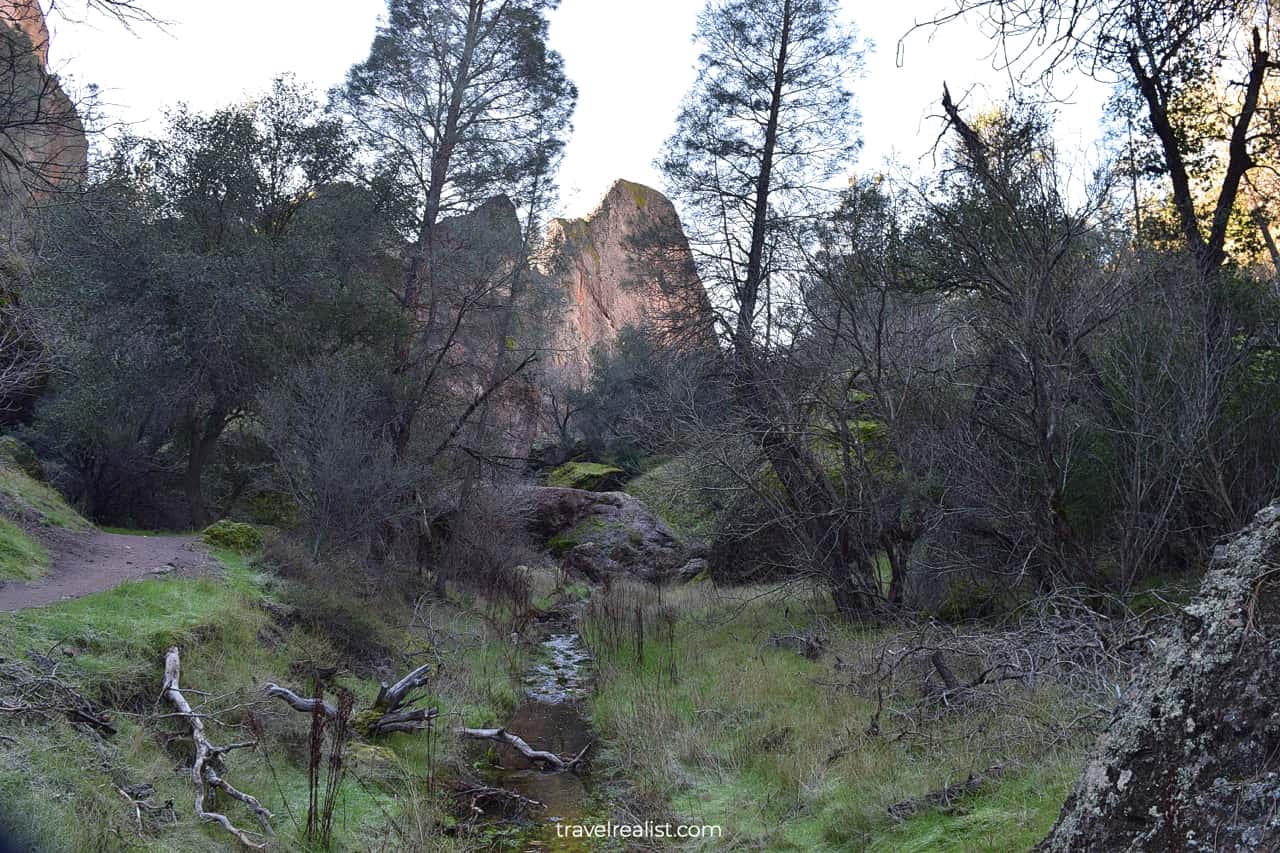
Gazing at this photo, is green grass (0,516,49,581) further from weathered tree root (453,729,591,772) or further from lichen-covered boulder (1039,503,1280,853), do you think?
lichen-covered boulder (1039,503,1280,853)

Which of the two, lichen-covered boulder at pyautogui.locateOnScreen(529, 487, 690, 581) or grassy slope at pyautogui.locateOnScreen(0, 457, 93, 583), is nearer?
grassy slope at pyautogui.locateOnScreen(0, 457, 93, 583)

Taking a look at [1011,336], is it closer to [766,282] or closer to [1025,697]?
[1025,697]

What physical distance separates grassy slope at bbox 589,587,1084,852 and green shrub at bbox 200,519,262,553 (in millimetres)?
6090

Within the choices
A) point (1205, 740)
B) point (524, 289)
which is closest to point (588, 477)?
point (524, 289)

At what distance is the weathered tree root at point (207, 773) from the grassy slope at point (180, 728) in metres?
0.08

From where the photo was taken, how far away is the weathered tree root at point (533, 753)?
26.3ft

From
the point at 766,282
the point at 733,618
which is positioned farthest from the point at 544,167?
the point at 733,618

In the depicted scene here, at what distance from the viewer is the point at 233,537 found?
536 inches

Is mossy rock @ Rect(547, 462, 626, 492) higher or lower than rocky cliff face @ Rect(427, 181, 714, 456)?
lower

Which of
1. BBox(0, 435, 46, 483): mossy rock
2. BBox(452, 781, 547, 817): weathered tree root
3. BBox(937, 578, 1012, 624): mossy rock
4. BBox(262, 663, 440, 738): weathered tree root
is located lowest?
BBox(452, 781, 547, 817): weathered tree root

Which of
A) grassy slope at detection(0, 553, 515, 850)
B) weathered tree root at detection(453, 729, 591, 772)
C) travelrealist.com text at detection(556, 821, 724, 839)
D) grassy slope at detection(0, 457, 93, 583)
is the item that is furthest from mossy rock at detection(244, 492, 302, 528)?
travelrealist.com text at detection(556, 821, 724, 839)

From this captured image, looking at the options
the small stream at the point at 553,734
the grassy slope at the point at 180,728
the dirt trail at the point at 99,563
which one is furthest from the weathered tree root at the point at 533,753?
the dirt trail at the point at 99,563

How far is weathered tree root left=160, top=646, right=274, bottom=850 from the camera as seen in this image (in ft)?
17.2

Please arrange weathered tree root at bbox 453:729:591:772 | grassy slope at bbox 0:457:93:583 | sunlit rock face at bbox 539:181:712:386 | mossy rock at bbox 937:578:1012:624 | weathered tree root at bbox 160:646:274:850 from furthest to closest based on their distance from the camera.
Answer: sunlit rock face at bbox 539:181:712:386, mossy rock at bbox 937:578:1012:624, grassy slope at bbox 0:457:93:583, weathered tree root at bbox 453:729:591:772, weathered tree root at bbox 160:646:274:850
